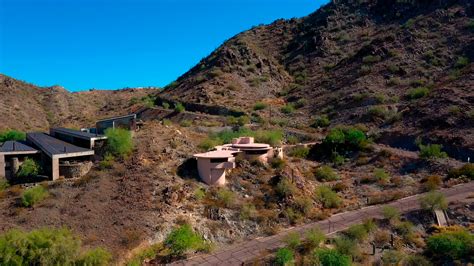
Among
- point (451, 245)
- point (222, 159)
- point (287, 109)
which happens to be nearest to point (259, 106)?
point (287, 109)

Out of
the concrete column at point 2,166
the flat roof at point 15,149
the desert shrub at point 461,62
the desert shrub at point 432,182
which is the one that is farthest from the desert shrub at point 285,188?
the desert shrub at point 461,62

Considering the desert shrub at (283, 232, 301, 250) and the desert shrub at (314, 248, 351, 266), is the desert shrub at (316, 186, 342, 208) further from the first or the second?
the desert shrub at (314, 248, 351, 266)

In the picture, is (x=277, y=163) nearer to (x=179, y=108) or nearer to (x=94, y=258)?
(x=94, y=258)

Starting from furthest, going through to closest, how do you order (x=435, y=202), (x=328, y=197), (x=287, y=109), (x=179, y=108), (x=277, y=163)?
1. (x=179, y=108)
2. (x=287, y=109)
3. (x=277, y=163)
4. (x=328, y=197)
5. (x=435, y=202)

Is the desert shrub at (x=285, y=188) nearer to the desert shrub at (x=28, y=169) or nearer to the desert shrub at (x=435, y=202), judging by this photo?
the desert shrub at (x=435, y=202)

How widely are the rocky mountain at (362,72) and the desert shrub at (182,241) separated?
23756 mm

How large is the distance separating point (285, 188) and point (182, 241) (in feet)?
26.4

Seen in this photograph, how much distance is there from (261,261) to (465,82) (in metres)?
35.2

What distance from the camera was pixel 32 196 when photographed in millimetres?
22828

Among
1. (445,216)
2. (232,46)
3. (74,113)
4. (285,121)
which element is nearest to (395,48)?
(285,121)

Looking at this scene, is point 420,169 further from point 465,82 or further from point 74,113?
point 74,113

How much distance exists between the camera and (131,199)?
23.5 metres

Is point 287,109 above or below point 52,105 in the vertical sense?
below

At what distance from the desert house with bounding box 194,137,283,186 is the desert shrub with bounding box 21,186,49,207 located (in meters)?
9.28
